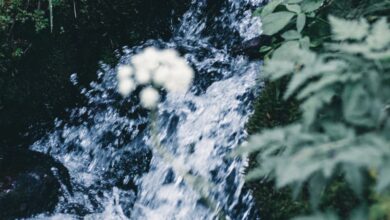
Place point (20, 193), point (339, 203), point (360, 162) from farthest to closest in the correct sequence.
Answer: point (20, 193) → point (339, 203) → point (360, 162)

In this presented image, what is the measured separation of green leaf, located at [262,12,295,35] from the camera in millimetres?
2527

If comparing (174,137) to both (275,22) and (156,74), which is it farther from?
(156,74)

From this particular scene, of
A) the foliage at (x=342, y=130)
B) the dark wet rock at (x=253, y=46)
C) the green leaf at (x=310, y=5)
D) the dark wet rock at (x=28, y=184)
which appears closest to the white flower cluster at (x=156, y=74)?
the foliage at (x=342, y=130)

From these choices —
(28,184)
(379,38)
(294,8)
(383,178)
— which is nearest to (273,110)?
(294,8)

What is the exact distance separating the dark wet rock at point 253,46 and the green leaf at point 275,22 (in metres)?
1.57

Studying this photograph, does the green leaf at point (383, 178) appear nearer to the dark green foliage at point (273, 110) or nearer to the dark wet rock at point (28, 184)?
the dark green foliage at point (273, 110)

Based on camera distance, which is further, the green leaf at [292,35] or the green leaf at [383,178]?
the green leaf at [292,35]

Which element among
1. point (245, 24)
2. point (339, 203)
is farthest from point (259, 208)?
point (245, 24)

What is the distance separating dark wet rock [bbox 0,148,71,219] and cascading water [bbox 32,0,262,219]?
109 mm

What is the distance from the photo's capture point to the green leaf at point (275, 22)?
2527mm

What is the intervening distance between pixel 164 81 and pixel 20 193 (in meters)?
2.33

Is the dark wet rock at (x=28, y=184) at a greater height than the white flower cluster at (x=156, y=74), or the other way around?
the dark wet rock at (x=28, y=184)

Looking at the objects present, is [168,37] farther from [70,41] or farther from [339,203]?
[339,203]

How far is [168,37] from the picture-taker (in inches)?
198
